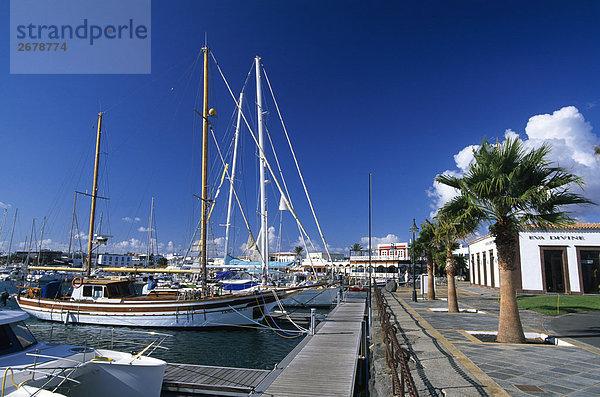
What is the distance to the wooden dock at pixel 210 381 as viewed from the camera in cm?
1018

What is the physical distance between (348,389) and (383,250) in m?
82.4

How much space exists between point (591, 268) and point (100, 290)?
43085 millimetres

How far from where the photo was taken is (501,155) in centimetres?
1142

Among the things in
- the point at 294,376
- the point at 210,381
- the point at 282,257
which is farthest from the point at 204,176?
the point at 282,257

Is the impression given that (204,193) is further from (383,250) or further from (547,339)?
(383,250)

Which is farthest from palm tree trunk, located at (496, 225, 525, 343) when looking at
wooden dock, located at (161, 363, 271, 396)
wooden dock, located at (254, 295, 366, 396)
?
wooden dock, located at (161, 363, 271, 396)

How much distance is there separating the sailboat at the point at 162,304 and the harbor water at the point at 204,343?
2.04ft

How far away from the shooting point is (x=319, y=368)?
9859 millimetres

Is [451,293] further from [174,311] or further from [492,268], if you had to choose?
[492,268]

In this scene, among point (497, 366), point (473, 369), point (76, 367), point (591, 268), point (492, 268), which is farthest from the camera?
point (492, 268)

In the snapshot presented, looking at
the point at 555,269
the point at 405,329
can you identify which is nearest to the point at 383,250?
the point at 555,269

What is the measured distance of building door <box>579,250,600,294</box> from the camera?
33.9 meters

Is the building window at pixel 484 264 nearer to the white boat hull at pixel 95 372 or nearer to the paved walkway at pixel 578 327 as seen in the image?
the paved walkway at pixel 578 327

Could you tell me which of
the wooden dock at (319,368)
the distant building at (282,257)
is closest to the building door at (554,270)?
the wooden dock at (319,368)
